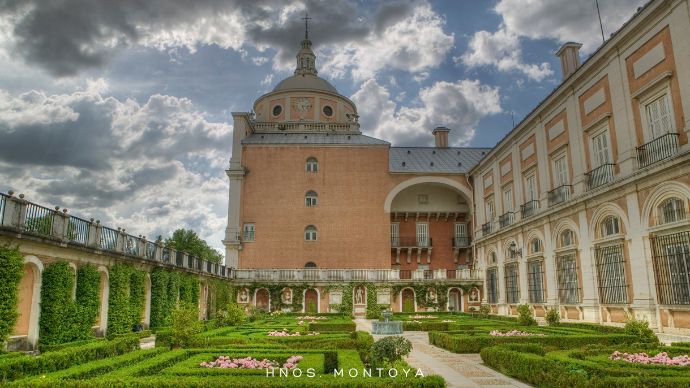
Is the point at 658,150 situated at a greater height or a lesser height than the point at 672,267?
greater

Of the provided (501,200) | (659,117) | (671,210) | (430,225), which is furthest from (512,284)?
(659,117)

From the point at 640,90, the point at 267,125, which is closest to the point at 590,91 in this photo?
the point at 640,90

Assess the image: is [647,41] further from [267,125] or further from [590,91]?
[267,125]

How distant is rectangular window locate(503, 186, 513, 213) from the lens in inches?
1198

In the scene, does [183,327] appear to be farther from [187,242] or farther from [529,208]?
[187,242]

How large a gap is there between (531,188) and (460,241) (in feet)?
47.8

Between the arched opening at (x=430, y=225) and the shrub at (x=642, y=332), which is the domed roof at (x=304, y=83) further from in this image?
the shrub at (x=642, y=332)

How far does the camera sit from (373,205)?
3947 cm

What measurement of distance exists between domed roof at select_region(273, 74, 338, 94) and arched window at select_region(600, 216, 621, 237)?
106ft

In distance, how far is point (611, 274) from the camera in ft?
61.8

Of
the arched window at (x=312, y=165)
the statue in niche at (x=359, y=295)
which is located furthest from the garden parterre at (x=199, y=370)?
the arched window at (x=312, y=165)

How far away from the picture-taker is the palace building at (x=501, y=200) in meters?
16.2

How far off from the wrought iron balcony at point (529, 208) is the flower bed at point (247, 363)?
19517 millimetres

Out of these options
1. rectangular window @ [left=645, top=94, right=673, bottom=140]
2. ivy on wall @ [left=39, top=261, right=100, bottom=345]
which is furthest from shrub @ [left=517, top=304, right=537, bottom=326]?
ivy on wall @ [left=39, top=261, right=100, bottom=345]
